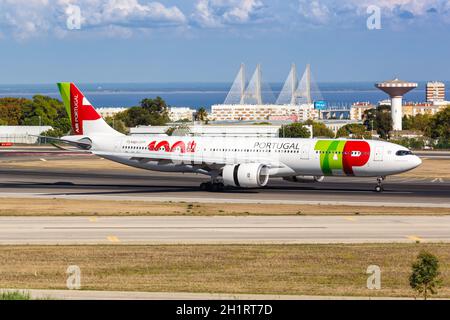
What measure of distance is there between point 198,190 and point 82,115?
12.7 meters

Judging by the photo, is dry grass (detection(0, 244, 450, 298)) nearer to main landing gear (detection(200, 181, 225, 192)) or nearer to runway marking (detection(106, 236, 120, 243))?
runway marking (detection(106, 236, 120, 243))

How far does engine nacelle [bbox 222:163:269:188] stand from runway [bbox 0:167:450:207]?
0.85 m

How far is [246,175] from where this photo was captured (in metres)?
66.8

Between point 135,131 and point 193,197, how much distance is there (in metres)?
85.4

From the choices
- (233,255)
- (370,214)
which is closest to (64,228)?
(233,255)

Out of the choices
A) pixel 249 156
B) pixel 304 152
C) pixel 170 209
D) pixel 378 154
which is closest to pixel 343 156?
pixel 378 154

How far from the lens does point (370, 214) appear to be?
179ft

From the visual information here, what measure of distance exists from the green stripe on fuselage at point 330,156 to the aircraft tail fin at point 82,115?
60.1 feet

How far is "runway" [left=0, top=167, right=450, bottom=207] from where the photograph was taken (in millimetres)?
63969

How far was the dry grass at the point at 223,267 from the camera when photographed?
31.8m

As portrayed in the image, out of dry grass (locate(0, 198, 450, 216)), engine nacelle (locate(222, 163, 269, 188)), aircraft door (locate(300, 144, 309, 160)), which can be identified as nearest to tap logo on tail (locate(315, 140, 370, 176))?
aircraft door (locate(300, 144, 309, 160))

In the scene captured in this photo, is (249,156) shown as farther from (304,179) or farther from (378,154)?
(378,154)
